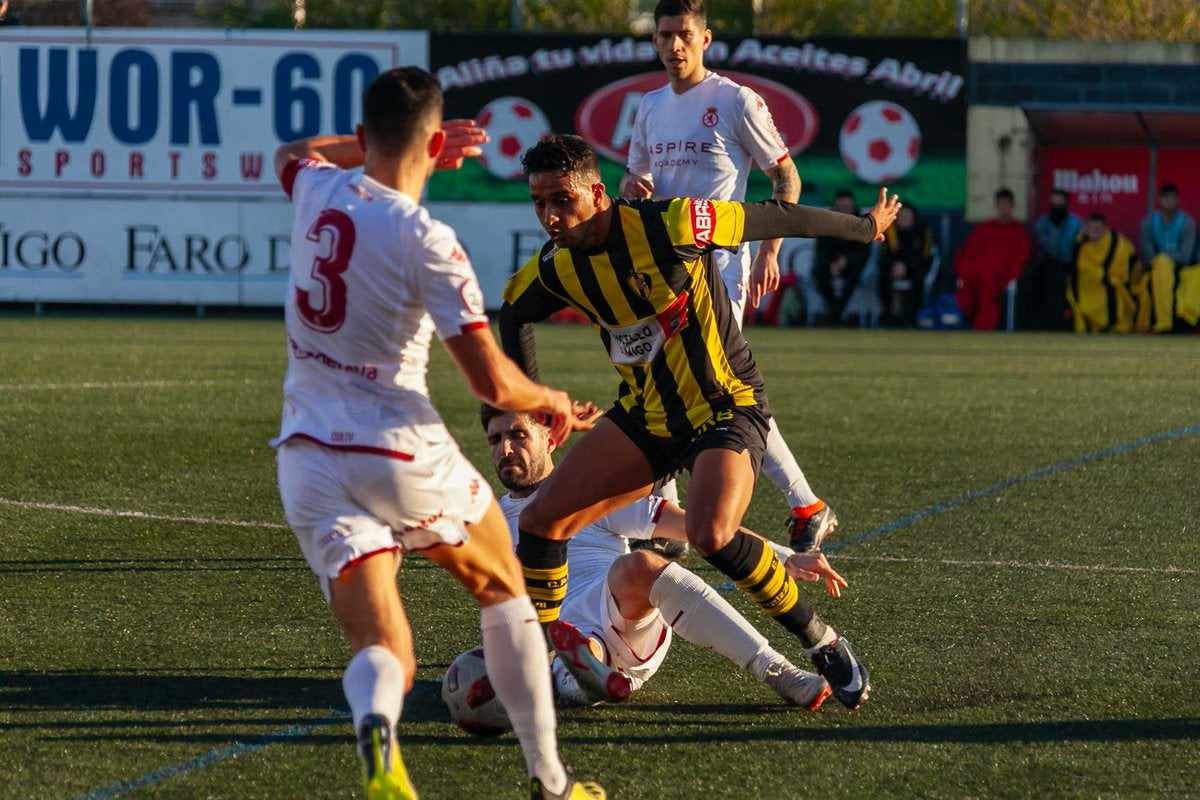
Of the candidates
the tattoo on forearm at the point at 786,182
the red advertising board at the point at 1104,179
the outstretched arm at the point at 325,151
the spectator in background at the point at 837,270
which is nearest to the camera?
the outstretched arm at the point at 325,151

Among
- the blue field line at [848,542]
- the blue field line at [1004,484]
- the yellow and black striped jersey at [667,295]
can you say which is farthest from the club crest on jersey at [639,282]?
the blue field line at [1004,484]

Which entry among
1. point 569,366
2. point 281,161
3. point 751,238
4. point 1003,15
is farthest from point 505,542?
point 1003,15

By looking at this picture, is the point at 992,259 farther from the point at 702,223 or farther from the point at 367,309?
the point at 367,309

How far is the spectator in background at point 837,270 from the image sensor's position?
22.7 meters

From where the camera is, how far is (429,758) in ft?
14.3

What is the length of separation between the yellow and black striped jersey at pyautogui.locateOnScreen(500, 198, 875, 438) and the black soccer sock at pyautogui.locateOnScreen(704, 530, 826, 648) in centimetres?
49

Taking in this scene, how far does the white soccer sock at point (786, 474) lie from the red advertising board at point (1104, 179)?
18476mm

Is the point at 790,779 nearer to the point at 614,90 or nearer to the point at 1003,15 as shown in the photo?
the point at 614,90

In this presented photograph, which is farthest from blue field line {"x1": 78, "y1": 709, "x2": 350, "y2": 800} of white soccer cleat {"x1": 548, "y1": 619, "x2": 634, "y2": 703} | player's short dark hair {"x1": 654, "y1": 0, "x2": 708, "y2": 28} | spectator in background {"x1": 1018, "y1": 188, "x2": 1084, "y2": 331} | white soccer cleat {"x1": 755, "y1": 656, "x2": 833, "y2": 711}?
spectator in background {"x1": 1018, "y1": 188, "x2": 1084, "y2": 331}

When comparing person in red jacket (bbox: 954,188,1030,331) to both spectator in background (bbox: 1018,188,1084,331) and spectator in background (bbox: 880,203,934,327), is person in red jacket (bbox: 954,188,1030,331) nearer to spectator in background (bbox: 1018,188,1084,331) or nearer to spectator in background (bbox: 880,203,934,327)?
spectator in background (bbox: 1018,188,1084,331)

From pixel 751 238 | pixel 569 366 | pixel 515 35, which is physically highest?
pixel 515 35

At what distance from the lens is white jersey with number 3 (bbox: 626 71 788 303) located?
25.0ft

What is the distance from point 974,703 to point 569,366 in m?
11.1

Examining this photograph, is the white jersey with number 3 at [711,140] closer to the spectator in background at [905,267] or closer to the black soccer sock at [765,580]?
the black soccer sock at [765,580]
